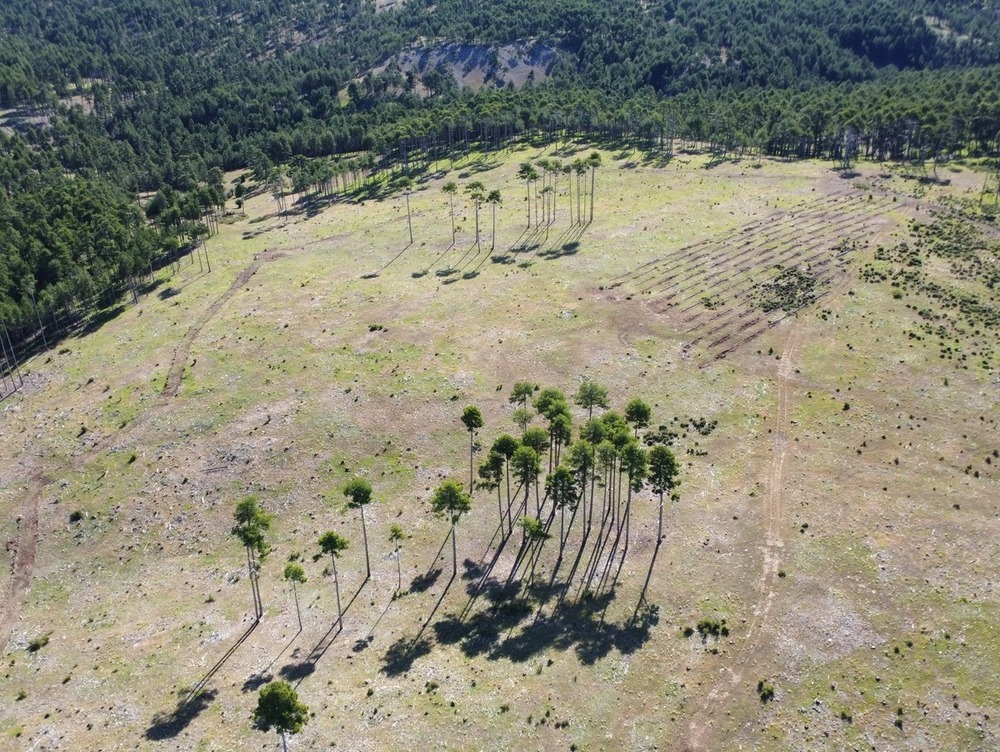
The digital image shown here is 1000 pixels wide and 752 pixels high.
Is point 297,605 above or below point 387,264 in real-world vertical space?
below

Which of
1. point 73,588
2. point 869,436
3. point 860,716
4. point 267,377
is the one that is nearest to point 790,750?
point 860,716

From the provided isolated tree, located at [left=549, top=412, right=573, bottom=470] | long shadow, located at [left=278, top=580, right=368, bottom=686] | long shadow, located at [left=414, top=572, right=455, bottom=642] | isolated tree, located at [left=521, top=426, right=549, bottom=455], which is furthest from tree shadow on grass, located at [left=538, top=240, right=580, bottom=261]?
long shadow, located at [left=278, top=580, right=368, bottom=686]

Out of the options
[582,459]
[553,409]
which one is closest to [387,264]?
[553,409]

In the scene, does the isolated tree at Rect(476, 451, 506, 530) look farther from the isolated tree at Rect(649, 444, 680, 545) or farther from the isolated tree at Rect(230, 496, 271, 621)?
the isolated tree at Rect(230, 496, 271, 621)

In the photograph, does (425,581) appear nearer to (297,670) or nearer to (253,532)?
(297,670)

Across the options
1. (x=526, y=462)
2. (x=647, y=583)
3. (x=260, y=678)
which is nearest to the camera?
(x=260, y=678)

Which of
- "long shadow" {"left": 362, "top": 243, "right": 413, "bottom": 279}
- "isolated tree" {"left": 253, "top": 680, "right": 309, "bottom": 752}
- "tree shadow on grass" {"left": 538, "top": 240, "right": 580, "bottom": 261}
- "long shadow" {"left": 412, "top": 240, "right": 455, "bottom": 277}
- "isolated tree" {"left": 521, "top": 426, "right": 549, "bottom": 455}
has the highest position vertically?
"isolated tree" {"left": 521, "top": 426, "right": 549, "bottom": 455}

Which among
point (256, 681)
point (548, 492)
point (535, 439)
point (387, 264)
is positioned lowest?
point (256, 681)
